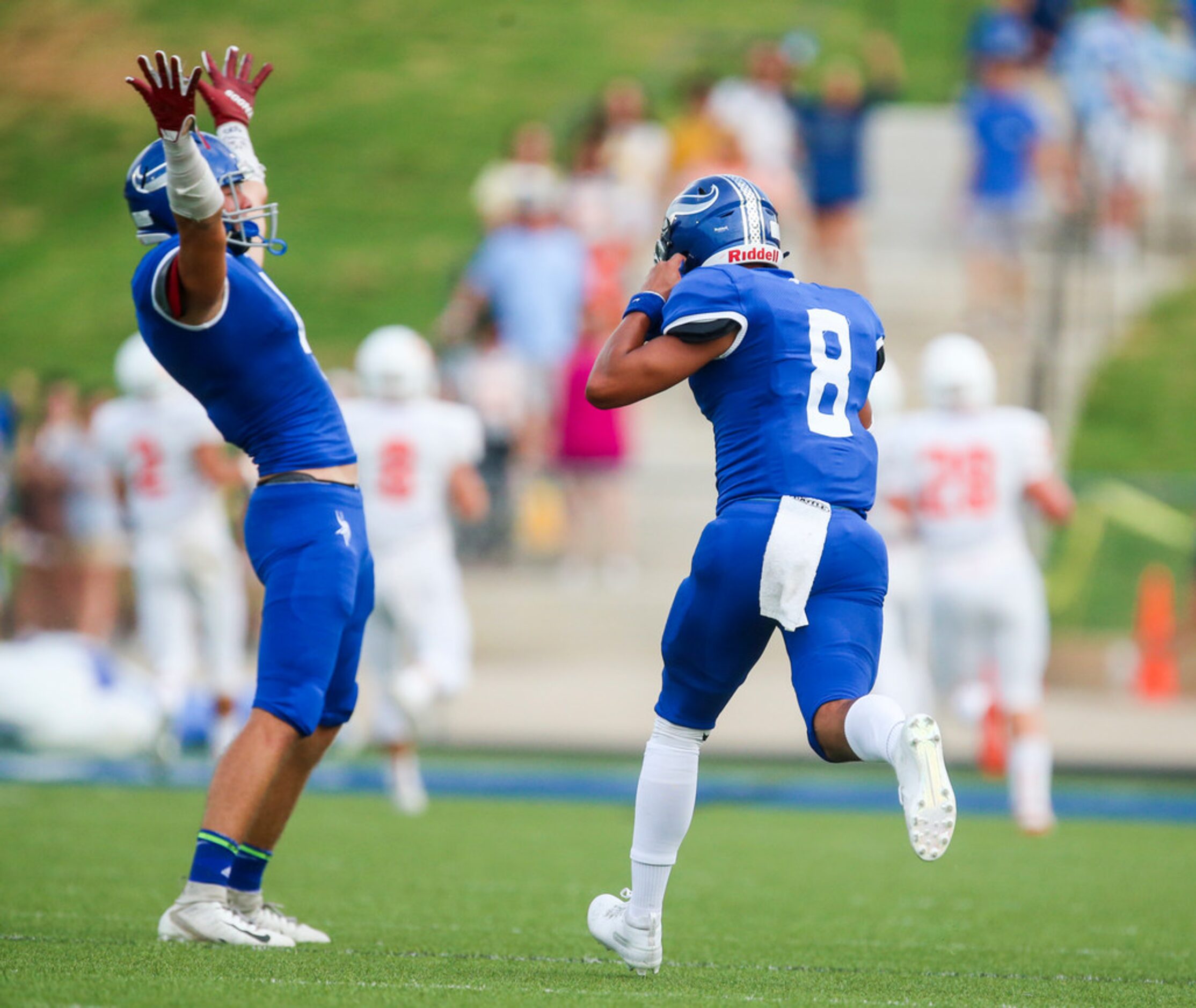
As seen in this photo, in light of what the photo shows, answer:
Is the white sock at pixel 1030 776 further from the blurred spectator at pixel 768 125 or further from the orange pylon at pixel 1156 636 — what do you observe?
the blurred spectator at pixel 768 125

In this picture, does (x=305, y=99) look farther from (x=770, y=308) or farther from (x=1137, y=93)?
(x=770, y=308)

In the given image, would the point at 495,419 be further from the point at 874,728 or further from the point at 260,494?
the point at 874,728

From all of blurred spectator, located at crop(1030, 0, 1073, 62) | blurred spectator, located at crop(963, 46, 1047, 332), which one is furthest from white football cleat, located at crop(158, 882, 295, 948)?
blurred spectator, located at crop(1030, 0, 1073, 62)

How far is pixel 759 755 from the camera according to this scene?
11.7 m

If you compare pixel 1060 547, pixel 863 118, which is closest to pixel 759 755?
pixel 1060 547

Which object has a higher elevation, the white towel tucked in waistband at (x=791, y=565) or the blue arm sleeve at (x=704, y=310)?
the blue arm sleeve at (x=704, y=310)

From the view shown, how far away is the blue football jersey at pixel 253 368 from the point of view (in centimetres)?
462

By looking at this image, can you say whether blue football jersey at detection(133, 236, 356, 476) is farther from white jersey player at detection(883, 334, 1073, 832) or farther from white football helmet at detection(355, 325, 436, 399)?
white jersey player at detection(883, 334, 1073, 832)

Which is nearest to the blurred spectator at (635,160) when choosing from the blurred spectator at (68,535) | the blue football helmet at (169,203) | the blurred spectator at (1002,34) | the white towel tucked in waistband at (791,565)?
the blurred spectator at (1002,34)

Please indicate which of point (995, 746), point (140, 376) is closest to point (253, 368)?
point (140, 376)

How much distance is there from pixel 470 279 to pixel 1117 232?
5.61 m

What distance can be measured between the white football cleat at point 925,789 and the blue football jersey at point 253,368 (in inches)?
71.3

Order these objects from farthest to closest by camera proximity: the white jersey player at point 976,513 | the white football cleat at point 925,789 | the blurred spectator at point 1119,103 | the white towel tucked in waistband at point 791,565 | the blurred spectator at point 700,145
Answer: the blurred spectator at point 1119,103 → the blurred spectator at point 700,145 → the white jersey player at point 976,513 → the white towel tucked in waistband at point 791,565 → the white football cleat at point 925,789

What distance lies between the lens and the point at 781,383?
14.3 feet
